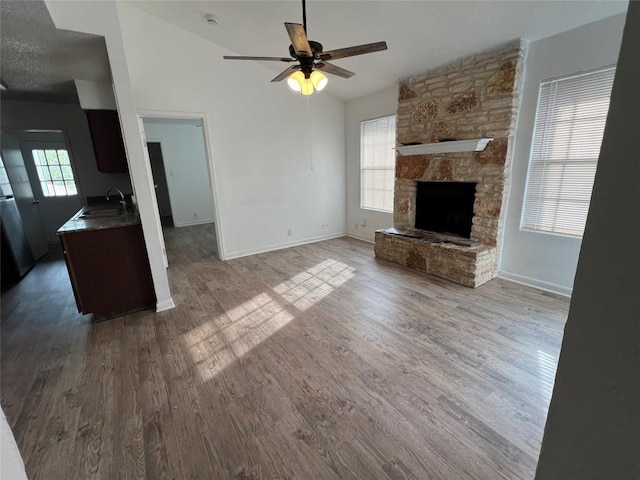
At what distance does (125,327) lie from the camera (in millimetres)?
2730

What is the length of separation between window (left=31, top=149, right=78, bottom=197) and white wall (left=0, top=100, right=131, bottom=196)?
39.0 inches

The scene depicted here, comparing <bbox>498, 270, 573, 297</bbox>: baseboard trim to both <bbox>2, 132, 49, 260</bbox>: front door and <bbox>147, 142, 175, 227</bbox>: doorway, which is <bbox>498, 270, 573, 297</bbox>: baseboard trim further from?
<bbox>147, 142, 175, 227</bbox>: doorway

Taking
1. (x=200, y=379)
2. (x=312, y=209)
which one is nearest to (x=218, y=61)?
(x=312, y=209)

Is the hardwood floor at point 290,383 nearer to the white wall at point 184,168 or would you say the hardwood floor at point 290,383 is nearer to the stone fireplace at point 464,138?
the stone fireplace at point 464,138

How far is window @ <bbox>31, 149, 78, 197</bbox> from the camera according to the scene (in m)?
5.40

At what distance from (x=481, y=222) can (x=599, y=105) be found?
58.6 inches

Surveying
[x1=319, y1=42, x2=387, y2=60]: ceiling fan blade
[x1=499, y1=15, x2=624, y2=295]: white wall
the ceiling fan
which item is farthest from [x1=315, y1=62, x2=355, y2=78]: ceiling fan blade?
[x1=499, y1=15, x2=624, y2=295]: white wall

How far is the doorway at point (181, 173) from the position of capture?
6.68 meters

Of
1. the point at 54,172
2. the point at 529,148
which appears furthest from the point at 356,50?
the point at 54,172

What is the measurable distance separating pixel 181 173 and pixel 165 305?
4969 mm

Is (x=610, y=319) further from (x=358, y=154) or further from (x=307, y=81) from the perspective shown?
(x=358, y=154)

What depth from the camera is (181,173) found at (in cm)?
705

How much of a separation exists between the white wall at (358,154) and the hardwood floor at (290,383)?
6.87 ft

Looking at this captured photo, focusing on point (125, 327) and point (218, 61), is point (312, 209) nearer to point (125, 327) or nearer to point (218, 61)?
point (218, 61)
